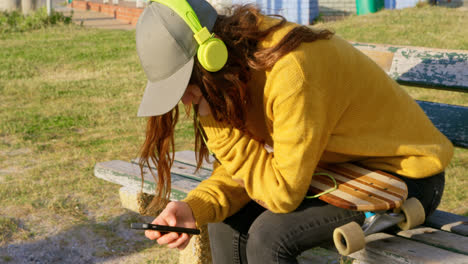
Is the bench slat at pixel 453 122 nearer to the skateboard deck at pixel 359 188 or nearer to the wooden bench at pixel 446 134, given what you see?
the wooden bench at pixel 446 134

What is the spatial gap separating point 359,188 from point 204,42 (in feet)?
2.01

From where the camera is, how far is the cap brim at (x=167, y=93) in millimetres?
1709

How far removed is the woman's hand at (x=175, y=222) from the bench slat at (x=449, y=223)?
2.57ft

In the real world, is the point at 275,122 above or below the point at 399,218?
above

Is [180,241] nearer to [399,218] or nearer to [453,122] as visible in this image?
[399,218]

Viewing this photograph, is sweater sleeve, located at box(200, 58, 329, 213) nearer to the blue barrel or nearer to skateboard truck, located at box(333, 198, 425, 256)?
skateboard truck, located at box(333, 198, 425, 256)

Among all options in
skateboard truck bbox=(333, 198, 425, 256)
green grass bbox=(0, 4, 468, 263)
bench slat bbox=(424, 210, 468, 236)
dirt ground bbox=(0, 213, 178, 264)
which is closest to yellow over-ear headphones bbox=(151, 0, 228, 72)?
skateboard truck bbox=(333, 198, 425, 256)

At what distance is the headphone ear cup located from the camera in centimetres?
167

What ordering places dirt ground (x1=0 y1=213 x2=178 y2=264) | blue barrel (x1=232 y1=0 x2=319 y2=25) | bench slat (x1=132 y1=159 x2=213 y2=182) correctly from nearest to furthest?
bench slat (x1=132 y1=159 x2=213 y2=182), dirt ground (x1=0 y1=213 x2=178 y2=264), blue barrel (x1=232 y1=0 x2=319 y2=25)

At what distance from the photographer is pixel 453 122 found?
102 inches

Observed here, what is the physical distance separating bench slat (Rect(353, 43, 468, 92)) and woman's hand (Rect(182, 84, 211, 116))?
1.21 m

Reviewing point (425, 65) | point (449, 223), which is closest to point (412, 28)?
point (425, 65)

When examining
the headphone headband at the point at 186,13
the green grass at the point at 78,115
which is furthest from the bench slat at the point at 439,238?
the green grass at the point at 78,115

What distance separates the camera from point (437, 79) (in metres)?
2.65
